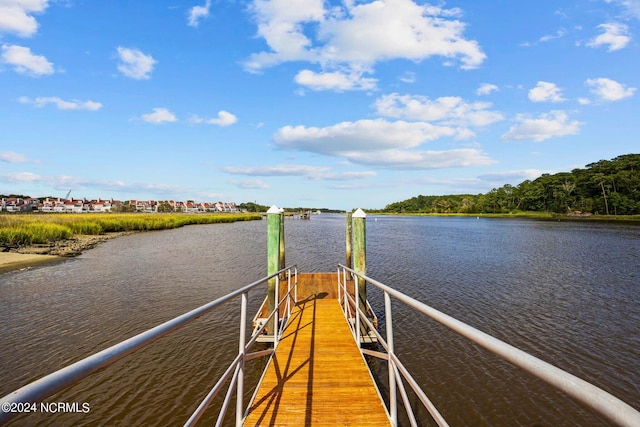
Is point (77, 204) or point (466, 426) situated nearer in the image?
point (466, 426)

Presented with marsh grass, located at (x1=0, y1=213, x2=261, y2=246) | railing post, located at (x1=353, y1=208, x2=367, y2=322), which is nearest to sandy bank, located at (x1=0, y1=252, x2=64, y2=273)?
marsh grass, located at (x1=0, y1=213, x2=261, y2=246)

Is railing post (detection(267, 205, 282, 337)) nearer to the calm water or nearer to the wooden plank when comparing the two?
the calm water

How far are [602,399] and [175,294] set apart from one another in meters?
13.3

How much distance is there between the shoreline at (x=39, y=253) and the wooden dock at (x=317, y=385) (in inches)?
691

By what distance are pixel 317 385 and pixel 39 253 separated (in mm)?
23463

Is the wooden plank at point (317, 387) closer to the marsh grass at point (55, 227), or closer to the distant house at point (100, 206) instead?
the marsh grass at point (55, 227)

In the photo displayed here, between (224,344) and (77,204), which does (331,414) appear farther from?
(77,204)

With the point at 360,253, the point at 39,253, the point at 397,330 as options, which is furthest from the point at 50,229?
the point at 397,330

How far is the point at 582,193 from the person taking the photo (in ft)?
281

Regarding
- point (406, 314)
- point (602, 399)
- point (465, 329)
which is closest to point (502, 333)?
point (406, 314)

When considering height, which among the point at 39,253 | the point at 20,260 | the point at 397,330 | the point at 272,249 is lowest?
the point at 397,330

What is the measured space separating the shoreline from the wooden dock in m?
17.6

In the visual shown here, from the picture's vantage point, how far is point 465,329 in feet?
5.81

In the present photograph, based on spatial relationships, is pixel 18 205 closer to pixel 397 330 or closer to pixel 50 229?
pixel 50 229
